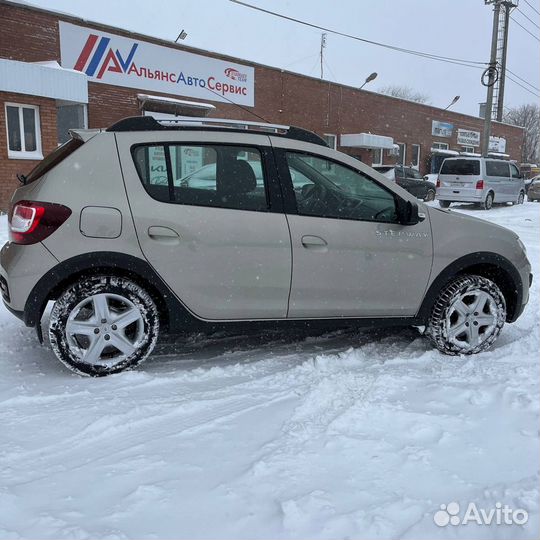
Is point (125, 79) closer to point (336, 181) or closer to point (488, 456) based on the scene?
point (336, 181)

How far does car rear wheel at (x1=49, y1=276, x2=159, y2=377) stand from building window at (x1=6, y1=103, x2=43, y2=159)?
1110 cm

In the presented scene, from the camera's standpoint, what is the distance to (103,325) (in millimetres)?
3447

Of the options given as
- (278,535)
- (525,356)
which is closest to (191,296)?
(278,535)

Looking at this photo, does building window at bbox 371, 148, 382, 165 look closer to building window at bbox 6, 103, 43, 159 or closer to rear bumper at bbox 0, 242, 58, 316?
building window at bbox 6, 103, 43, 159

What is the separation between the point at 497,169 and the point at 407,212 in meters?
16.1

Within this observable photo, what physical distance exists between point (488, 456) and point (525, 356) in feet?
5.60

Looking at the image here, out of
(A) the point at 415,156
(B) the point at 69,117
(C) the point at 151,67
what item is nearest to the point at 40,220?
(B) the point at 69,117

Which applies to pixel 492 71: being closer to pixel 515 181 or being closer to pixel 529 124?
pixel 515 181

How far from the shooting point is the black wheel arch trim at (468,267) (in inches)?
157

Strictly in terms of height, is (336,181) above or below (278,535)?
above

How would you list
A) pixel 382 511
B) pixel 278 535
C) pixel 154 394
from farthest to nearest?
pixel 154 394
pixel 382 511
pixel 278 535

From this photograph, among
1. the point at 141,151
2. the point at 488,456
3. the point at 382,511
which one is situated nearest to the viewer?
the point at 382,511

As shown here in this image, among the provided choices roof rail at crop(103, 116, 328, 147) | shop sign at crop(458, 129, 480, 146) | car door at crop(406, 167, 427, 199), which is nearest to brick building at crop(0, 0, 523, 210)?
car door at crop(406, 167, 427, 199)

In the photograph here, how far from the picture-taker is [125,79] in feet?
54.7
